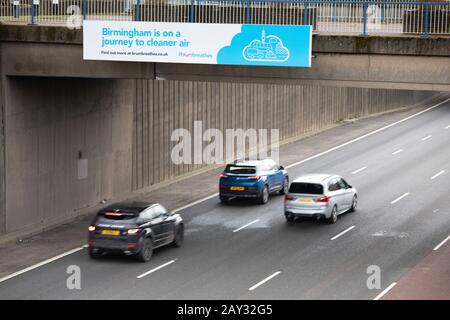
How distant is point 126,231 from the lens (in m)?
24.9

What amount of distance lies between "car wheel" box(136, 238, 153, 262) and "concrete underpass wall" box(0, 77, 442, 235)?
17.2ft

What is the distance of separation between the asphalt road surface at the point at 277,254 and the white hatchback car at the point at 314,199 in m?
0.39

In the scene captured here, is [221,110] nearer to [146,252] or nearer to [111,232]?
[146,252]

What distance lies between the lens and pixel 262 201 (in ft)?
112

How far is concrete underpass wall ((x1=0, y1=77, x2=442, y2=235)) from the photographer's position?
2920cm

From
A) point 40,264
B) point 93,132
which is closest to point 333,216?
point 93,132

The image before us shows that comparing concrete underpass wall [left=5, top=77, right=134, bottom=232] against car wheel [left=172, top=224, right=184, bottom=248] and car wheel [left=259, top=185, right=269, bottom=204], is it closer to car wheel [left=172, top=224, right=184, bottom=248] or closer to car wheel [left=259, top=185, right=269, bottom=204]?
car wheel [left=172, top=224, right=184, bottom=248]

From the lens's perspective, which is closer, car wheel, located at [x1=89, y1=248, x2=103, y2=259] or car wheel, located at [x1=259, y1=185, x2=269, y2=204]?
car wheel, located at [x1=89, y1=248, x2=103, y2=259]

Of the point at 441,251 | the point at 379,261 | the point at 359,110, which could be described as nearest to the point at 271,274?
the point at 379,261

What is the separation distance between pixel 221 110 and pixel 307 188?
12.6m

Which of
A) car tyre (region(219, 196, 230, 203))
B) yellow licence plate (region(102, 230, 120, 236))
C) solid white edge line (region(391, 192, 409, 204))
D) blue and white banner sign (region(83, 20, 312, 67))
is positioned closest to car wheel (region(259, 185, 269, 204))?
car tyre (region(219, 196, 230, 203))

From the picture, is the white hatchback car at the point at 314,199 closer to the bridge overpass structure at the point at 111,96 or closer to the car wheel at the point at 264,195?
the car wheel at the point at 264,195

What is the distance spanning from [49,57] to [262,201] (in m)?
9.46
